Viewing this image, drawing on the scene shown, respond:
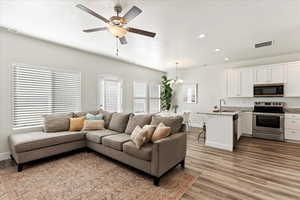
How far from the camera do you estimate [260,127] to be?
4.84 meters

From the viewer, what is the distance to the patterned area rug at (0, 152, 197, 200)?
1994mm

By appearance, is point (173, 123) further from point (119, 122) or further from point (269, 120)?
point (269, 120)

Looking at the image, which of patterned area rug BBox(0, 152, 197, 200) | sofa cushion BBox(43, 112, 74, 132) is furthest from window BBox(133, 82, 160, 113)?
patterned area rug BBox(0, 152, 197, 200)

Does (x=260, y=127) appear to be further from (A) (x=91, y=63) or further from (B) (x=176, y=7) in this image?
(A) (x=91, y=63)

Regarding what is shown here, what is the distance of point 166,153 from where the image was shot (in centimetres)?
235

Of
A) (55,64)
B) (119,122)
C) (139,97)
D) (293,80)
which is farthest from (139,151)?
(293,80)

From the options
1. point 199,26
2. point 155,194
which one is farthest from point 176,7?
point 155,194

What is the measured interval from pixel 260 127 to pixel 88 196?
5.40 m

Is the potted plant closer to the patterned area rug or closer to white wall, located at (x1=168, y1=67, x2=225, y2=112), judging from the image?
white wall, located at (x1=168, y1=67, x2=225, y2=112)

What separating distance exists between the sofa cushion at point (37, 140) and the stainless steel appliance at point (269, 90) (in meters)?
5.85

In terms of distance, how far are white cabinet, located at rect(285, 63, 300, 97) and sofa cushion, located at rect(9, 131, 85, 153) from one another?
21.0 ft

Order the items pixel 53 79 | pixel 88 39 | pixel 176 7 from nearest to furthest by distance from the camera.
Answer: pixel 176 7, pixel 88 39, pixel 53 79

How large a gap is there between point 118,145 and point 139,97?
12.9 feet

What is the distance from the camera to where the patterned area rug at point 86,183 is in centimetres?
199
